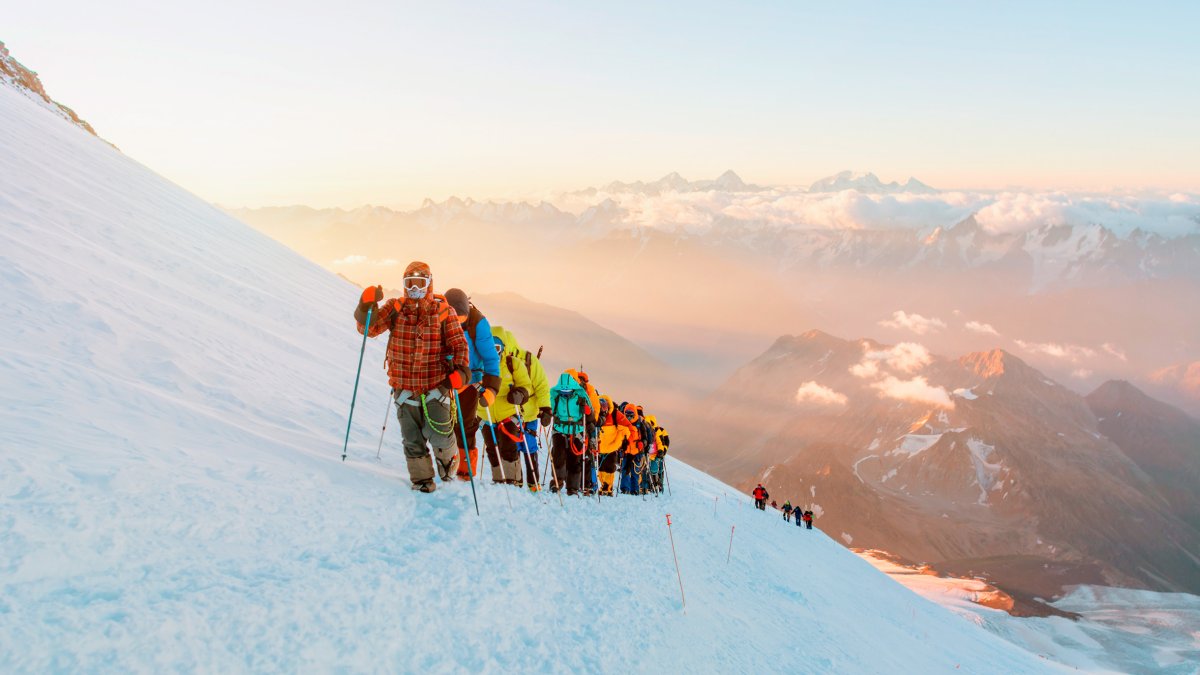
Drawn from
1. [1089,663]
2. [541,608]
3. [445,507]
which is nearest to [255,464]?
[445,507]

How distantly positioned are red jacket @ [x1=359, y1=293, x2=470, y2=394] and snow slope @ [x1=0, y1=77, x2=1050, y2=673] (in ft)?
5.20

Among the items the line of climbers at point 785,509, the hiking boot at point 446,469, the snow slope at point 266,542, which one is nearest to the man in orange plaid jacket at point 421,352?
the hiking boot at point 446,469

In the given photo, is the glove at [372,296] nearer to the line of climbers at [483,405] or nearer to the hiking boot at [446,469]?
the line of climbers at [483,405]

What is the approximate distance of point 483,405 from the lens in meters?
9.25

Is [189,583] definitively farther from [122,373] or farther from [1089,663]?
[1089,663]

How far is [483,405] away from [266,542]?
366 centimetres

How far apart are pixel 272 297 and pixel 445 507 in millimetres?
14968

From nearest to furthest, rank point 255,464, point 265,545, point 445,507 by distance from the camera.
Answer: point 265,545
point 255,464
point 445,507

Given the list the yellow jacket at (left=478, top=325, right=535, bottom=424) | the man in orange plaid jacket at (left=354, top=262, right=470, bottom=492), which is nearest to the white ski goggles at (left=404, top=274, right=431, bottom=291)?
the man in orange plaid jacket at (left=354, top=262, right=470, bottom=492)

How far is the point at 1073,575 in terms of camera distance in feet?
605

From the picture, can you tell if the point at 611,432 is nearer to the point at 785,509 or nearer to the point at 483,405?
the point at 483,405

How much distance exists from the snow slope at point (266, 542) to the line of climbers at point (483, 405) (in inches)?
36.4

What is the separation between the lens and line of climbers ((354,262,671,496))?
323 inches

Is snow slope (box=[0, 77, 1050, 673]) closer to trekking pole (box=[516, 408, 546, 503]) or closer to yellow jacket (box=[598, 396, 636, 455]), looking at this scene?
trekking pole (box=[516, 408, 546, 503])
